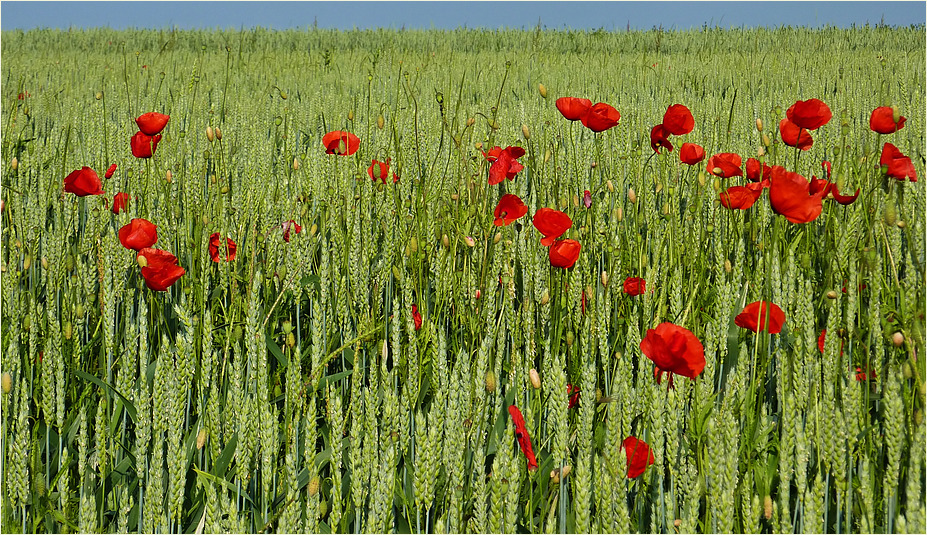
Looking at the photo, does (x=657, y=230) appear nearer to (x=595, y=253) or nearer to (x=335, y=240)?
(x=595, y=253)

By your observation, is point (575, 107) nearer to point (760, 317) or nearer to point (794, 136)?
point (794, 136)

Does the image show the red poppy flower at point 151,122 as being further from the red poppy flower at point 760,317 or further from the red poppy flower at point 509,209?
the red poppy flower at point 760,317

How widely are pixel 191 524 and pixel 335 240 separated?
2.24 ft

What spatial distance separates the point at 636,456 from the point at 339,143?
50.0 inches

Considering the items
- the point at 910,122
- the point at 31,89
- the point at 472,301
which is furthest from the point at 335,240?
the point at 31,89

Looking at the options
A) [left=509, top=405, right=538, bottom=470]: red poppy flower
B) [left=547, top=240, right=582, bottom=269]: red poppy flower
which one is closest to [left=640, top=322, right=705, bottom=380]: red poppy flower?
[left=509, top=405, right=538, bottom=470]: red poppy flower

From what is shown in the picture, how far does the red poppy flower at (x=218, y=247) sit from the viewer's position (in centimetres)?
150

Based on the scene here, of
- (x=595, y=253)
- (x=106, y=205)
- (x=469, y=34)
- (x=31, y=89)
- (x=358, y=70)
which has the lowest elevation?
(x=595, y=253)

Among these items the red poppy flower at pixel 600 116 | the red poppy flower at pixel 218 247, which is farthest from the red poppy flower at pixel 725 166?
the red poppy flower at pixel 218 247

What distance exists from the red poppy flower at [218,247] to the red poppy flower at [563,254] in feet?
2.08

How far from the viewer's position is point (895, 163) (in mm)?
1410

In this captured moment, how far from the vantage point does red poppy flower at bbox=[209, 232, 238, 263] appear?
1496mm

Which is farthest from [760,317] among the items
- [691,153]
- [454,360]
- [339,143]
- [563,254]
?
[339,143]

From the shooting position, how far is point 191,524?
1.00 meters
